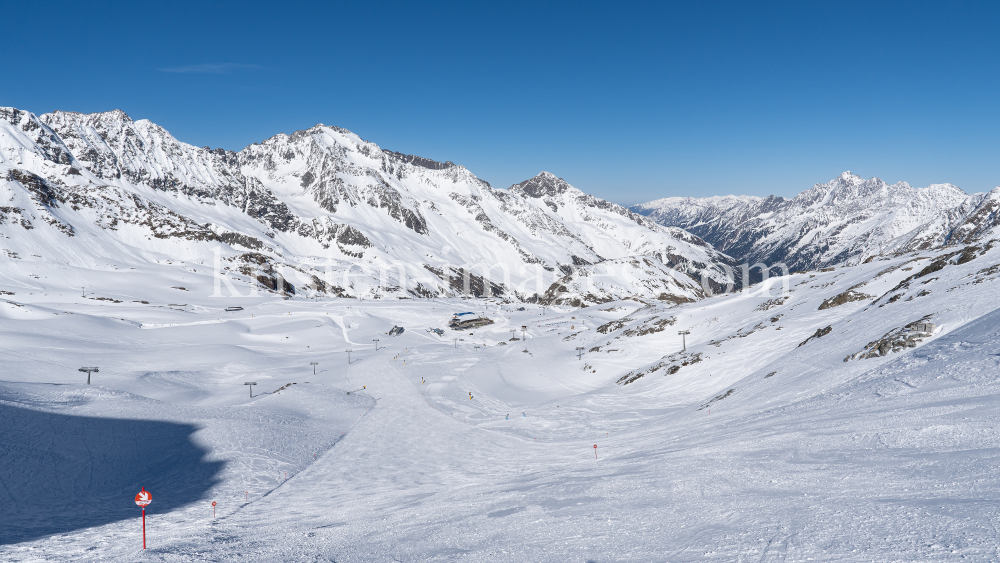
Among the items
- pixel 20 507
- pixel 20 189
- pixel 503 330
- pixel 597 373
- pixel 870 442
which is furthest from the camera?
pixel 20 189

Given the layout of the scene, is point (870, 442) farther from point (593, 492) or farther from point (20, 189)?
point (20, 189)

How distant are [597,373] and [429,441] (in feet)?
86.3

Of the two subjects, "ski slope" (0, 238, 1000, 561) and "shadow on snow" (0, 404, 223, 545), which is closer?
"ski slope" (0, 238, 1000, 561)

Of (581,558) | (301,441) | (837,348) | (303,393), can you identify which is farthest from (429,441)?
(837,348)

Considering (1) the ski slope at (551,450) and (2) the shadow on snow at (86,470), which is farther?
(2) the shadow on snow at (86,470)

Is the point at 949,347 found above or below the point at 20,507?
above

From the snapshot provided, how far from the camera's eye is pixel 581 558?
10.1 meters

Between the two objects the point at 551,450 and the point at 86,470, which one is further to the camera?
the point at 551,450

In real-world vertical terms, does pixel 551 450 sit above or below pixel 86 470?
below

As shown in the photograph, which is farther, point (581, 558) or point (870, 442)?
point (870, 442)

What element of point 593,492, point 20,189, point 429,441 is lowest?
point 429,441

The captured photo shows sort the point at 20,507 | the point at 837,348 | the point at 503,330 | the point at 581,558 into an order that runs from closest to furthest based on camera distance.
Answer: the point at 581,558 < the point at 20,507 < the point at 837,348 < the point at 503,330

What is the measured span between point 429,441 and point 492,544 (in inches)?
830

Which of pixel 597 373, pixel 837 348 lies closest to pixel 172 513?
pixel 837 348
